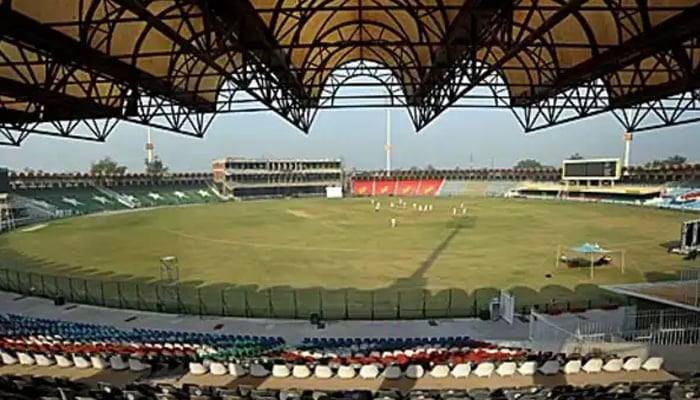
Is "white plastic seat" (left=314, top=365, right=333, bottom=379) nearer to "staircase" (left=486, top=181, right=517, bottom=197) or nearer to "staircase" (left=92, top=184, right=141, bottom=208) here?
"staircase" (left=92, top=184, right=141, bottom=208)

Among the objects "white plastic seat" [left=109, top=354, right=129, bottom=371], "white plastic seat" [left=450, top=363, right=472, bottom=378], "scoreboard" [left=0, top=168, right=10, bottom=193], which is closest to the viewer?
"white plastic seat" [left=450, top=363, right=472, bottom=378]

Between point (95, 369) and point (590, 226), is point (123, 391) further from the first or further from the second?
point (590, 226)

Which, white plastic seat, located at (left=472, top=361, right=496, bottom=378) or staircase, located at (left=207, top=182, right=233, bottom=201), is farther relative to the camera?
staircase, located at (left=207, top=182, right=233, bottom=201)

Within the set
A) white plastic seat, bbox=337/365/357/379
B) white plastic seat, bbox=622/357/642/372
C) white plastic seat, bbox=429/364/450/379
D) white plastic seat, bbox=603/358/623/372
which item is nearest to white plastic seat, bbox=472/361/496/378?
white plastic seat, bbox=429/364/450/379

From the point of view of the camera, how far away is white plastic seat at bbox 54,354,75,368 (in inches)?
426

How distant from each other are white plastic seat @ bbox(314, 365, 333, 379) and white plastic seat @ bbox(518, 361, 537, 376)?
3596 mm

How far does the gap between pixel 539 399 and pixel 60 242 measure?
4387 cm

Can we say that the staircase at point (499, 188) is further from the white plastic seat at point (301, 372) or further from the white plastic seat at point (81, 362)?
the white plastic seat at point (81, 362)

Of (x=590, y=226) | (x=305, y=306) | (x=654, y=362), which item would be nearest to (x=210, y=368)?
(x=654, y=362)

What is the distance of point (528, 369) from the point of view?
32.1 ft

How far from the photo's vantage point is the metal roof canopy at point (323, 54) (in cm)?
1157

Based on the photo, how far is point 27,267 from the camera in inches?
1226

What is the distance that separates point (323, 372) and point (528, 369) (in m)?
3.88

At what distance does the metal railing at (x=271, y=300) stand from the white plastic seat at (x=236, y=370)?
925cm
